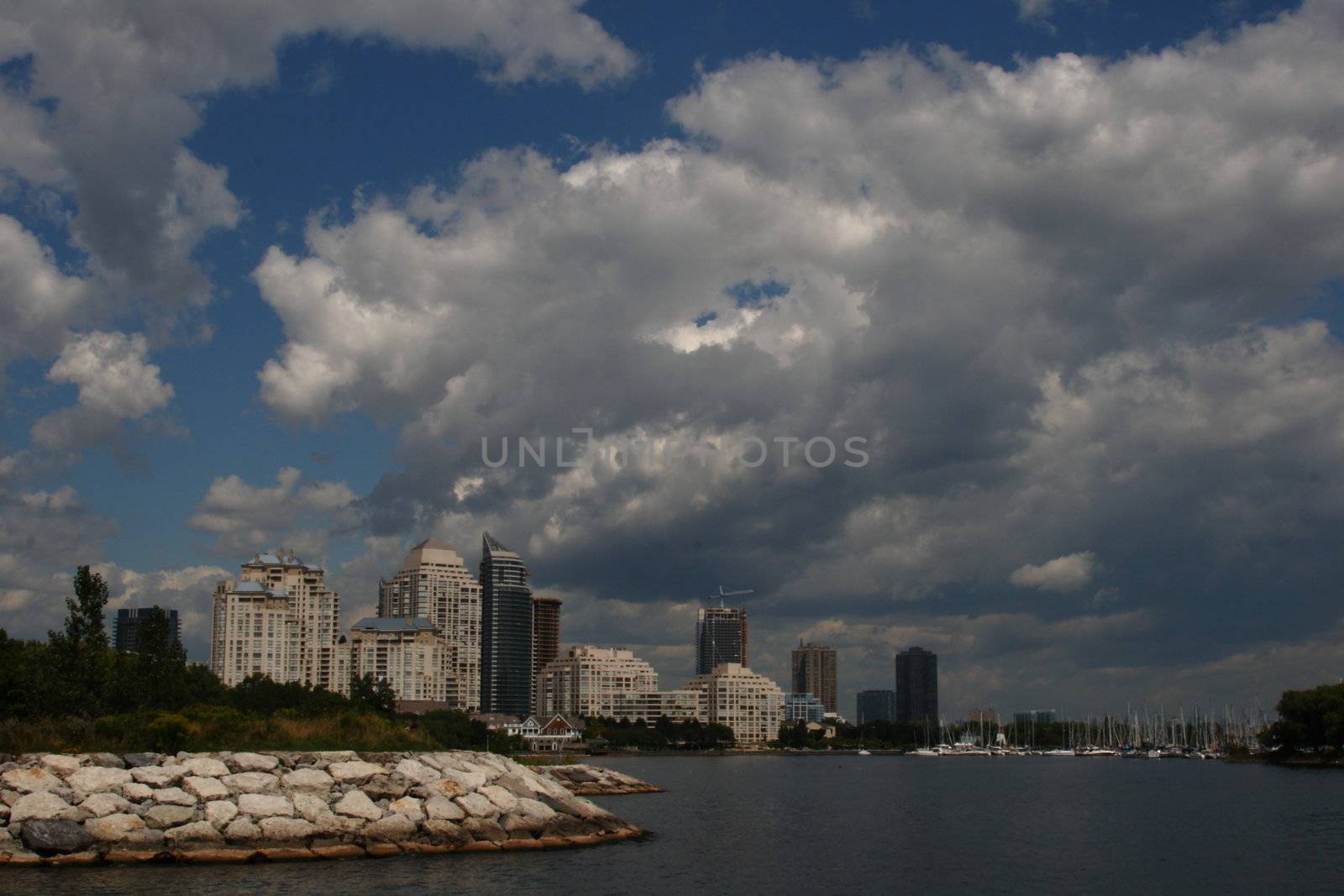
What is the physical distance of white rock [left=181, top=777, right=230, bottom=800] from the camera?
4531 centimetres

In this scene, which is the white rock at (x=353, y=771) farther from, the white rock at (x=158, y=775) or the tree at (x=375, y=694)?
the tree at (x=375, y=694)

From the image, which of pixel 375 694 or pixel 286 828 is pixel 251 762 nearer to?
pixel 286 828

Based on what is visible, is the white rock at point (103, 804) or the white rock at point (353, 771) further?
the white rock at point (353, 771)

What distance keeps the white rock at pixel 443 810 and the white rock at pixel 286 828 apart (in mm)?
5144

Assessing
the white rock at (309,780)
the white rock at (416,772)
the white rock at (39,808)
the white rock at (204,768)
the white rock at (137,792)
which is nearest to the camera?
the white rock at (39,808)

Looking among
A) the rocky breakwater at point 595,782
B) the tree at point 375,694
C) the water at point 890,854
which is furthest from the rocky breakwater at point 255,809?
the tree at point 375,694

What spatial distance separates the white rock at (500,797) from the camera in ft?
172

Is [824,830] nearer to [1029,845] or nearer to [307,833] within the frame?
[1029,845]

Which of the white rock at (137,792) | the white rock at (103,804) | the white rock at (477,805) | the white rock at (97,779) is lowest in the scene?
the white rock at (477,805)

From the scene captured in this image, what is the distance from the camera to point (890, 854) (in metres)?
58.1

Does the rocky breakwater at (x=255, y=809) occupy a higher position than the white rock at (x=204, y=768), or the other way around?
the white rock at (x=204, y=768)

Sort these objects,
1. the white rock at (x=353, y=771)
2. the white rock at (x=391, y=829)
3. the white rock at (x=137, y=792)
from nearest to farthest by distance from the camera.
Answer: the white rock at (x=137, y=792) < the white rock at (x=391, y=829) < the white rock at (x=353, y=771)

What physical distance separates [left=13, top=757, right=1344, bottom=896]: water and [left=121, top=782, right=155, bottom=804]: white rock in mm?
3091

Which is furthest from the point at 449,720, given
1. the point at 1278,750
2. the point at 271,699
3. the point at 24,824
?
the point at 1278,750
